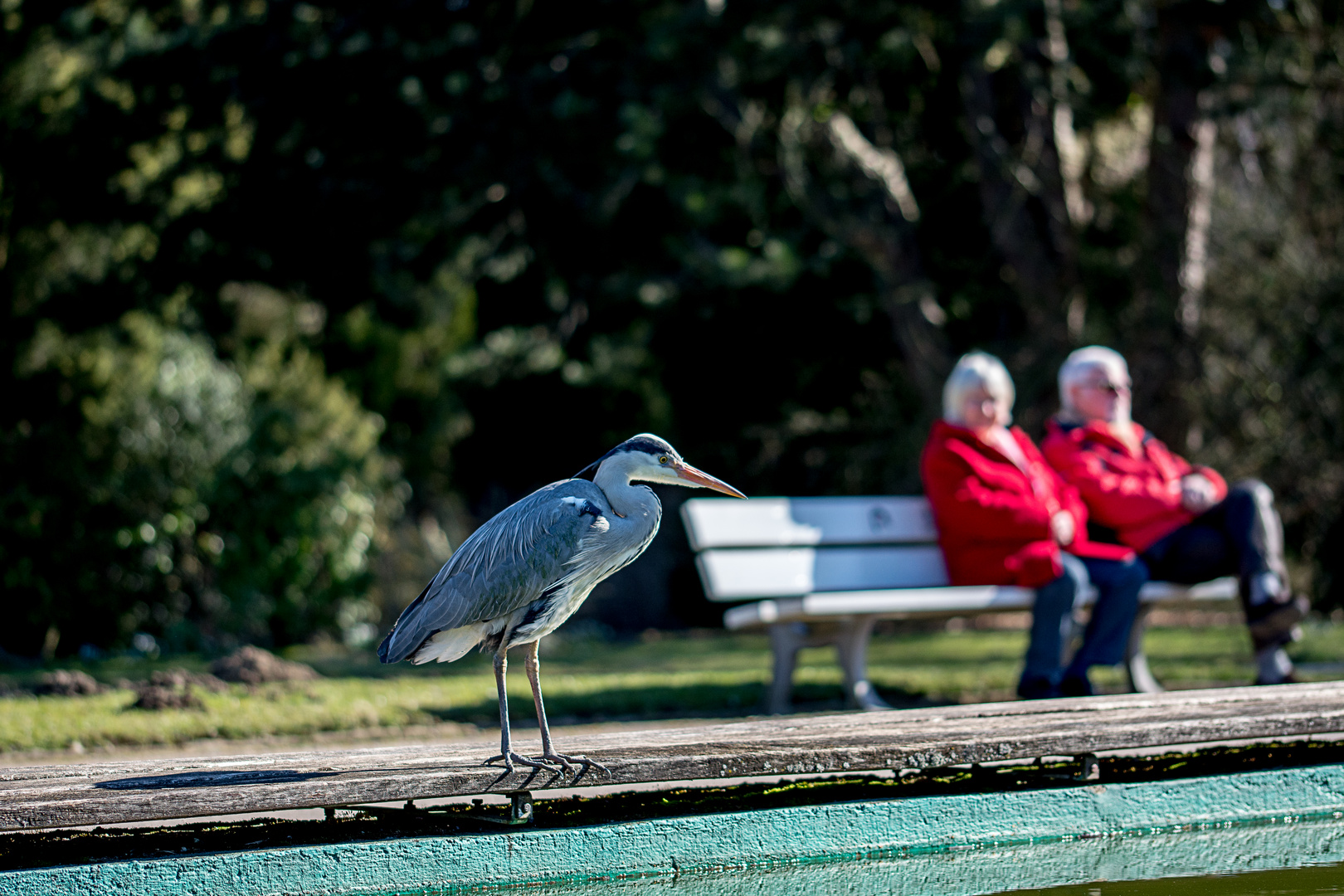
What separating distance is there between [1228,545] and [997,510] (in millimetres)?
1058

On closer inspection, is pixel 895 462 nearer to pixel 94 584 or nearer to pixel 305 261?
pixel 305 261

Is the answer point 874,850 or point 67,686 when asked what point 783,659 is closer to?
point 874,850

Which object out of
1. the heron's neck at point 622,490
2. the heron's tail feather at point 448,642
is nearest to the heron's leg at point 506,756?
the heron's tail feather at point 448,642

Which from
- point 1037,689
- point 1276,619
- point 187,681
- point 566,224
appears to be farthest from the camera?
point 566,224

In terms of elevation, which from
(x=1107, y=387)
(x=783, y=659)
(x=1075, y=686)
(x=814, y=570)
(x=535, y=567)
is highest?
(x=535, y=567)

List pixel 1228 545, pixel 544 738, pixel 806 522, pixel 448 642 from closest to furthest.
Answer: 1. pixel 544 738
2. pixel 448 642
3. pixel 1228 545
4. pixel 806 522

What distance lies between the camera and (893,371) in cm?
1192

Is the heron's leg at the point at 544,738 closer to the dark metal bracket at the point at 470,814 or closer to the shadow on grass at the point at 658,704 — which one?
the dark metal bracket at the point at 470,814

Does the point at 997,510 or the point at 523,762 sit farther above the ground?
the point at 523,762

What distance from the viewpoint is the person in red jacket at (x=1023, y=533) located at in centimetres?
562

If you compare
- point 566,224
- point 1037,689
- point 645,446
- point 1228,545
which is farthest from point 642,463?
point 566,224

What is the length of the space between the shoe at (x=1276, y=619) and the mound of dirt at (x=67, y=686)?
18.1ft

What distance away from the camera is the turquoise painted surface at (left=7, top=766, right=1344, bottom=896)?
3.10 meters

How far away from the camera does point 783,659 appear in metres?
6.16
